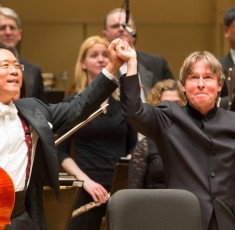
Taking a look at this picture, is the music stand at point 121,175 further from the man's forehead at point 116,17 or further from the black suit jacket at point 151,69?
the man's forehead at point 116,17

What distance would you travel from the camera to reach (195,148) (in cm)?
216

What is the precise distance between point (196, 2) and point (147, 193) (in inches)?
173

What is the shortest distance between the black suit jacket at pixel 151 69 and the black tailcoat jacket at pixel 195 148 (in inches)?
48.9

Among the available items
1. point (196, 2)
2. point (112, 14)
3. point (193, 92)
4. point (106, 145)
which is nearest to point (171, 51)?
point (196, 2)

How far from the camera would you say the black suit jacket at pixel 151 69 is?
345 centimetres

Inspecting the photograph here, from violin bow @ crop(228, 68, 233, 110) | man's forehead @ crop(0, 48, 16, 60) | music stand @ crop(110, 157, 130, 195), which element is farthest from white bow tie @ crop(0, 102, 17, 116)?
violin bow @ crop(228, 68, 233, 110)

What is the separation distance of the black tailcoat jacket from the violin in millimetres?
457

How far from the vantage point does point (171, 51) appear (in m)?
6.28

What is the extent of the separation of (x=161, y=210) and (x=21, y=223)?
0.42 meters

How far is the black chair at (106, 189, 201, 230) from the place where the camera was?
1954mm

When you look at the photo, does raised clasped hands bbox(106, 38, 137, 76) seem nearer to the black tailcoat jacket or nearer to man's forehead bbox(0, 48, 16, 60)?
the black tailcoat jacket

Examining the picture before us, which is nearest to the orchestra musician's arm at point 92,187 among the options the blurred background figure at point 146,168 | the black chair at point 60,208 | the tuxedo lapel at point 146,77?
the blurred background figure at point 146,168

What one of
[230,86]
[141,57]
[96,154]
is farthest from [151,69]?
[96,154]

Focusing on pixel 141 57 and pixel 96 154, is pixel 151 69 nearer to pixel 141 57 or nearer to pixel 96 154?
pixel 141 57
